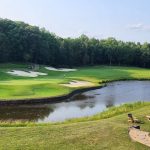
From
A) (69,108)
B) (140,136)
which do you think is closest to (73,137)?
(140,136)

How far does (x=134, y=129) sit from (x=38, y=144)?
610cm

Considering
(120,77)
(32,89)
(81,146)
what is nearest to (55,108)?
(32,89)

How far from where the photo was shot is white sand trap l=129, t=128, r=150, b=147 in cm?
2068

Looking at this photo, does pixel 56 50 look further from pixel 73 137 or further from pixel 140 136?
pixel 73 137

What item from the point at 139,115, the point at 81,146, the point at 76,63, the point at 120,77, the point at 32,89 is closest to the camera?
the point at 81,146

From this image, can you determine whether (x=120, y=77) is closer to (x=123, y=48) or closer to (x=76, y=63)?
(x=76, y=63)

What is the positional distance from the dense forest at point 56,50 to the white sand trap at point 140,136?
74.1m

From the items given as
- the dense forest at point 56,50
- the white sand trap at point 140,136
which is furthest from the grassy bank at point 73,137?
the dense forest at point 56,50

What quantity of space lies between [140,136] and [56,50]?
9617 cm

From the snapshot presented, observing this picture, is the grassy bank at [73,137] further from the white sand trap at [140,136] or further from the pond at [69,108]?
the pond at [69,108]

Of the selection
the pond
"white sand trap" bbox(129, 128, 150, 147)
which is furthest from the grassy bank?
the pond

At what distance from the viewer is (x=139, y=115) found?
1105 inches

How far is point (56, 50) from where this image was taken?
117 m

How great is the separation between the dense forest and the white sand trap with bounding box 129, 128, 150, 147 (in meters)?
74.1
